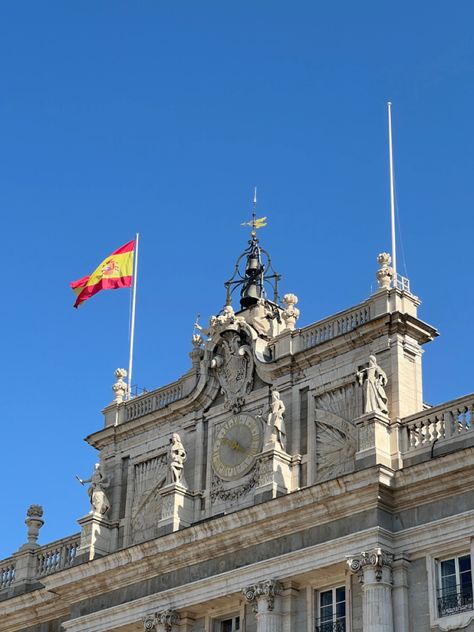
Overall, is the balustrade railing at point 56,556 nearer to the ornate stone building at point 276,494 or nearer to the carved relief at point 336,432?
the ornate stone building at point 276,494

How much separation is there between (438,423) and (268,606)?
590cm

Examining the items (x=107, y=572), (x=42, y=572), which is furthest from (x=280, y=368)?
(x=42, y=572)

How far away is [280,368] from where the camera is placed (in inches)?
1492

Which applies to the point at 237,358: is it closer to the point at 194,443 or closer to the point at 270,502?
the point at 194,443

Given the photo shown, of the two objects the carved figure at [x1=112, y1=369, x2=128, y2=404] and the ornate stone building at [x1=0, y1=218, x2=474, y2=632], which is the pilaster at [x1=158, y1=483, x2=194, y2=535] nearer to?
the ornate stone building at [x1=0, y1=218, x2=474, y2=632]

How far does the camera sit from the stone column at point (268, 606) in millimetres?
34312

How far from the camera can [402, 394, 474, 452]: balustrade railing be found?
33250 mm

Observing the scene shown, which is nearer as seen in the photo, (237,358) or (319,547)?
(319,547)

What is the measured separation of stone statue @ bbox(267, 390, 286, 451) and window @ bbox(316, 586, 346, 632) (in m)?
4.13

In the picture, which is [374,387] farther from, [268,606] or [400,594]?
[268,606]

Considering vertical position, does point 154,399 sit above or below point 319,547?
above

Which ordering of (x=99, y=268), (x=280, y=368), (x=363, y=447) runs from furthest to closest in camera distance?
(x=99, y=268) < (x=280, y=368) < (x=363, y=447)

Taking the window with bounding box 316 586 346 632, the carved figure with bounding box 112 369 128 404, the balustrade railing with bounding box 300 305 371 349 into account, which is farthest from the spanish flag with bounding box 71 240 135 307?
the window with bounding box 316 586 346 632

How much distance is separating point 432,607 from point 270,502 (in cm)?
506
